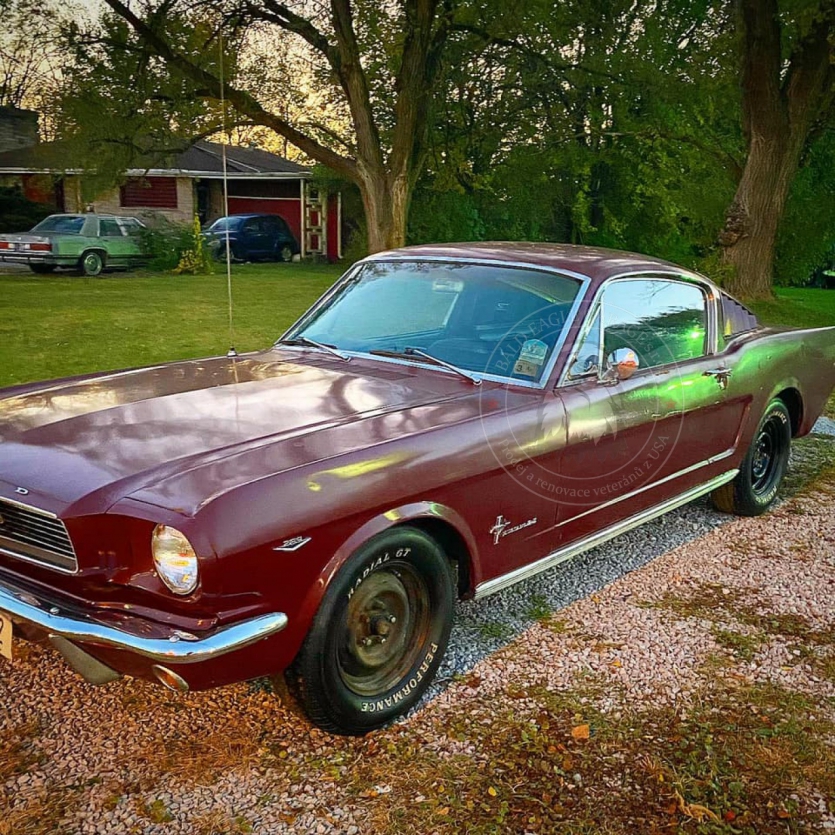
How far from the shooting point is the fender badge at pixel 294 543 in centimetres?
262

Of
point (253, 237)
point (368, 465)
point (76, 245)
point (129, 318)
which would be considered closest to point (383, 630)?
point (368, 465)

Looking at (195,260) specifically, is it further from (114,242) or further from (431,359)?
(431,359)

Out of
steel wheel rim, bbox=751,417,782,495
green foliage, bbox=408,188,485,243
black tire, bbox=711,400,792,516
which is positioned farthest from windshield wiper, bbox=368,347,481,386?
green foliage, bbox=408,188,485,243

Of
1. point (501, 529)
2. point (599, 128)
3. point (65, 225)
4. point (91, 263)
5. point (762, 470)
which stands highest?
point (599, 128)

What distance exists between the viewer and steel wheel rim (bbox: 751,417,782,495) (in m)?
5.52

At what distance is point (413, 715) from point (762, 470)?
10.9 feet

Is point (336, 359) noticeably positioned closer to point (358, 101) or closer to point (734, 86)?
point (358, 101)

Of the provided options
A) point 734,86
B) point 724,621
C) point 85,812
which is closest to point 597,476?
point 724,621

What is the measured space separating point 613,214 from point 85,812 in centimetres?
2478

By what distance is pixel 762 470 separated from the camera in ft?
18.4

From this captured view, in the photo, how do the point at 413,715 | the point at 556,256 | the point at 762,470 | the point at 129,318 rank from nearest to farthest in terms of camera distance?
the point at 413,715, the point at 556,256, the point at 762,470, the point at 129,318

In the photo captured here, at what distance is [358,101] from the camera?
51.5ft

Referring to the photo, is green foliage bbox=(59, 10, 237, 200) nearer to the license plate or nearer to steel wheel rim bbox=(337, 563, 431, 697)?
steel wheel rim bbox=(337, 563, 431, 697)

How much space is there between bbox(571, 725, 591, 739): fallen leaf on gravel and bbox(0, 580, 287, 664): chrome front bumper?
115 centimetres
